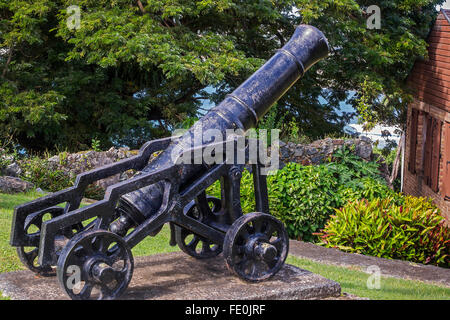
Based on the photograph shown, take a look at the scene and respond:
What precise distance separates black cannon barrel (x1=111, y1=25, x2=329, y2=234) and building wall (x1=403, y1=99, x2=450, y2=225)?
8.87 meters

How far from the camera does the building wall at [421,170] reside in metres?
13.6

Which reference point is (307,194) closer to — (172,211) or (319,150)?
(319,150)

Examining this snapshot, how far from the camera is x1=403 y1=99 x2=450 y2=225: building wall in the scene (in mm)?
13569

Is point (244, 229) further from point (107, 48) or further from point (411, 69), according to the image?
point (411, 69)

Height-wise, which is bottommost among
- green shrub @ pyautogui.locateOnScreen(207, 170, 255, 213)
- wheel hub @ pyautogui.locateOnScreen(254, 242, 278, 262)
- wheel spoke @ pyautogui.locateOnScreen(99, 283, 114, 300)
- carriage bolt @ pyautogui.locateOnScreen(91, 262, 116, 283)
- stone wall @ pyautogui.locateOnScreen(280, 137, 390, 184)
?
wheel spoke @ pyautogui.locateOnScreen(99, 283, 114, 300)

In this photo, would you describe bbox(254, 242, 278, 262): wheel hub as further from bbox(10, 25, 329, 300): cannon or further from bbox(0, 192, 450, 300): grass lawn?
bbox(0, 192, 450, 300): grass lawn

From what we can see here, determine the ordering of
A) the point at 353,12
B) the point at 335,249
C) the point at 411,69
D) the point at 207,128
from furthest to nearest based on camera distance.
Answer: the point at 411,69
the point at 353,12
the point at 335,249
the point at 207,128

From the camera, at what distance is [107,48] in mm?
12914

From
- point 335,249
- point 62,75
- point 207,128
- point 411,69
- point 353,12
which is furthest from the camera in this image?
point 411,69

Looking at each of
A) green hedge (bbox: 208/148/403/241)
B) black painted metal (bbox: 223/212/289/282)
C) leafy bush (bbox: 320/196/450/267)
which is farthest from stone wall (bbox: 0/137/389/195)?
black painted metal (bbox: 223/212/289/282)

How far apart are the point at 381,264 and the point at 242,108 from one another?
12.1 feet

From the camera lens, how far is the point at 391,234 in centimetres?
898

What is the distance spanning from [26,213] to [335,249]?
192 inches

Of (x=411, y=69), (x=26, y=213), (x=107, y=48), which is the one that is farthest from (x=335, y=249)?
(x=411, y=69)
